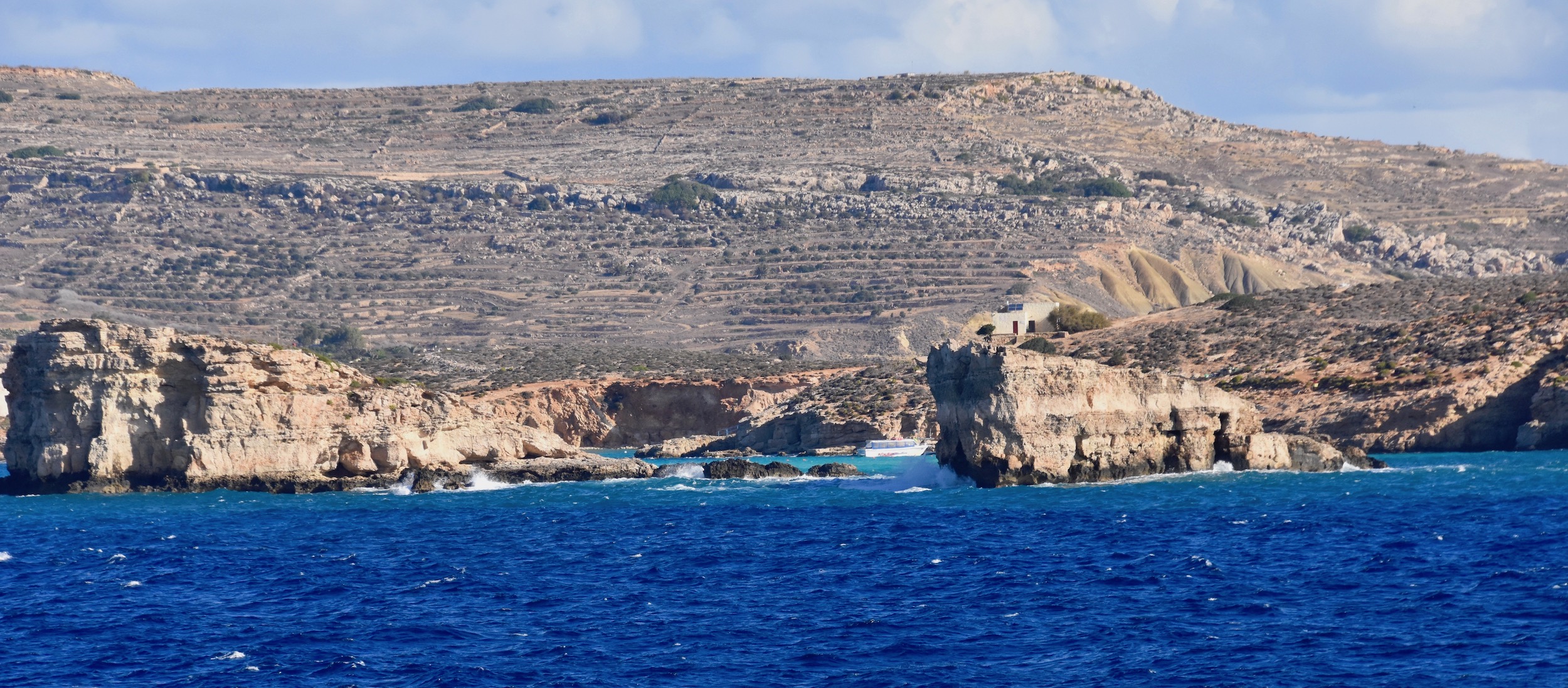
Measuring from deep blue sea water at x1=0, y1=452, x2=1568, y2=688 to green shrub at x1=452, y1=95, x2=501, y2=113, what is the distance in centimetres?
13283

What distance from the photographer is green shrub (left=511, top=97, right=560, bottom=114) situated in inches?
6713

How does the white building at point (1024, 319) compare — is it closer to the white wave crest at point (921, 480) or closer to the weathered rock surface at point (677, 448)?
the weathered rock surface at point (677, 448)

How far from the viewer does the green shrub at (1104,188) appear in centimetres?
14350

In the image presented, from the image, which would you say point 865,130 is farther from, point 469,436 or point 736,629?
point 736,629

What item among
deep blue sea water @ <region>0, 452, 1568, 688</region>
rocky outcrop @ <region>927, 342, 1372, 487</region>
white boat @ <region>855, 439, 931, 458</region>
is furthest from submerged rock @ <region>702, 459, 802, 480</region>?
white boat @ <region>855, 439, 931, 458</region>

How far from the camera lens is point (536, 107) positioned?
6713 inches

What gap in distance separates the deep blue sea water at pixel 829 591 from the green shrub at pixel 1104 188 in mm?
102171

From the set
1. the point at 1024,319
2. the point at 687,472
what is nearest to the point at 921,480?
the point at 687,472

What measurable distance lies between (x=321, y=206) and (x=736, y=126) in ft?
130

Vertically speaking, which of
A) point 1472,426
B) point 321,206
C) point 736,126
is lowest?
point 1472,426

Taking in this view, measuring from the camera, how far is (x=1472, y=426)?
56562mm

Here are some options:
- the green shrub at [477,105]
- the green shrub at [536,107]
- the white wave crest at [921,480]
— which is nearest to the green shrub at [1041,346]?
the white wave crest at [921,480]

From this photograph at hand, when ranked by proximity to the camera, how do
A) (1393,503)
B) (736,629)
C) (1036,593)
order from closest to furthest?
(736,629) < (1036,593) < (1393,503)

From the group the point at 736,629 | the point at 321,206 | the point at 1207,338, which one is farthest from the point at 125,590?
the point at 321,206
